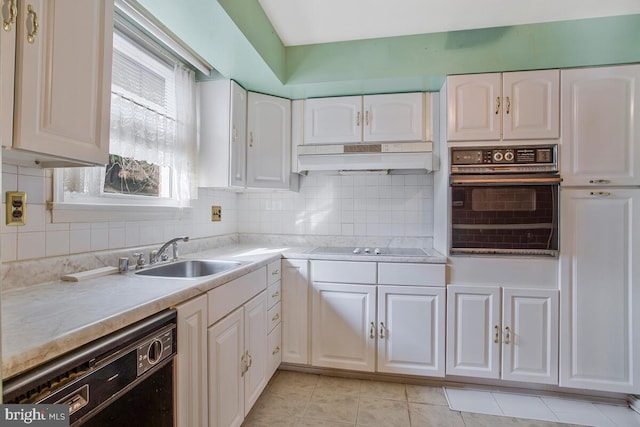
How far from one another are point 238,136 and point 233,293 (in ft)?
3.83

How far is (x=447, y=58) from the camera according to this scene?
2.04 metres

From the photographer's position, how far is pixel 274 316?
2.10 meters

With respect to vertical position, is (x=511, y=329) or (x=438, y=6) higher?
(x=438, y=6)

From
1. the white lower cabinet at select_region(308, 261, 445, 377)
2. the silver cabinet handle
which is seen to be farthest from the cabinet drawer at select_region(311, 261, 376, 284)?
the silver cabinet handle

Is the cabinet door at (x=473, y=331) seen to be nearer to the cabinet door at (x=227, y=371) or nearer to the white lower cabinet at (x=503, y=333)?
the white lower cabinet at (x=503, y=333)

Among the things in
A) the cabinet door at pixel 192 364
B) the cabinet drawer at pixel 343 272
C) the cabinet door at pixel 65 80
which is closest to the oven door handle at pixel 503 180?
the cabinet drawer at pixel 343 272

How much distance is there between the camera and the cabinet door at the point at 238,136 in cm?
212

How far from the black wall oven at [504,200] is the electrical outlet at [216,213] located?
174 cm

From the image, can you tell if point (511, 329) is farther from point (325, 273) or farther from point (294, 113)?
point (294, 113)

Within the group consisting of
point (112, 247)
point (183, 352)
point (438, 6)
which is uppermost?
point (438, 6)

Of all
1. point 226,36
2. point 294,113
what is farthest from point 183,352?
point 294,113

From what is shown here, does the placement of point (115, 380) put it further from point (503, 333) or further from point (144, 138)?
point (503, 333)

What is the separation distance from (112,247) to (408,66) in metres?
2.07

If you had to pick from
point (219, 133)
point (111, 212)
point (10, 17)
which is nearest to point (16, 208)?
point (111, 212)
